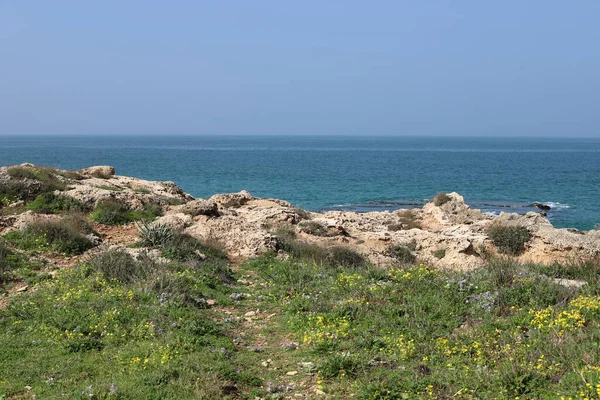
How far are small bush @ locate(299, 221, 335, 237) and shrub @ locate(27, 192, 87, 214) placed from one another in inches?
302

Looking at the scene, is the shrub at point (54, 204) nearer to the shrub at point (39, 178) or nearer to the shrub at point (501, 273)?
the shrub at point (39, 178)

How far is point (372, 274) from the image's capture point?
12.1 meters

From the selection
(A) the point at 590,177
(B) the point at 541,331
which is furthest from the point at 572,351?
(A) the point at 590,177

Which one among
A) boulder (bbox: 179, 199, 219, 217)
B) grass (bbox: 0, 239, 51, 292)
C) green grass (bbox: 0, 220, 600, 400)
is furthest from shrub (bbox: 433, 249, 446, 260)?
grass (bbox: 0, 239, 51, 292)

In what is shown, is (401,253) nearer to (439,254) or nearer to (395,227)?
(439,254)

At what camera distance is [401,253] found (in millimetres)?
16984

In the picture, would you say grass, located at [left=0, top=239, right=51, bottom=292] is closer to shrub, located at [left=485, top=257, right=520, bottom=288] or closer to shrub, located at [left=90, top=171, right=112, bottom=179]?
shrub, located at [left=485, top=257, right=520, bottom=288]

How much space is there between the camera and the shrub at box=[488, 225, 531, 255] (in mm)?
17734

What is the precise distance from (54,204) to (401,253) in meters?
11.7

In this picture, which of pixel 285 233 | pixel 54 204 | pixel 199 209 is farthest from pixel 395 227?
pixel 54 204

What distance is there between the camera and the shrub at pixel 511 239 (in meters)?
17.7

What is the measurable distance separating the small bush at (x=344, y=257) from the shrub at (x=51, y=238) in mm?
6684

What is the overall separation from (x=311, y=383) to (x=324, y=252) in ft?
26.5

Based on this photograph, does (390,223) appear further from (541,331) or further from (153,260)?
(541,331)
